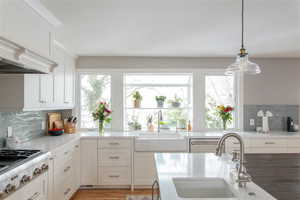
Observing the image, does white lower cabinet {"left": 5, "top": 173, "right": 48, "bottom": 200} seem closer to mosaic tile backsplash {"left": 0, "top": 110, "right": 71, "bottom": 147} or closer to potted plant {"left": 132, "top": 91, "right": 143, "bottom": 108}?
mosaic tile backsplash {"left": 0, "top": 110, "right": 71, "bottom": 147}

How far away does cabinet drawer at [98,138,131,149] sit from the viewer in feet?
11.4

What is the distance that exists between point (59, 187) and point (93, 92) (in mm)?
1901

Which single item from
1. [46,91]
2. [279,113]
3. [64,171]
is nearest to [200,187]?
[64,171]

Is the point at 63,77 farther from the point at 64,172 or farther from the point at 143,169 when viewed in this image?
the point at 143,169

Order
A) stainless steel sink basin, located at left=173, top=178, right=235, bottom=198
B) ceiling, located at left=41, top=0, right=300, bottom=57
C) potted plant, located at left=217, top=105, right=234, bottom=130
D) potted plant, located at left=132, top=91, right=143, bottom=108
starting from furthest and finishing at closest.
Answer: potted plant, located at left=132, top=91, right=143, bottom=108, potted plant, located at left=217, top=105, right=234, bottom=130, ceiling, located at left=41, top=0, right=300, bottom=57, stainless steel sink basin, located at left=173, top=178, right=235, bottom=198

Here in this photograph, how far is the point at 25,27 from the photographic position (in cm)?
193

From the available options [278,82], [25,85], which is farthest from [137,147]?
[278,82]

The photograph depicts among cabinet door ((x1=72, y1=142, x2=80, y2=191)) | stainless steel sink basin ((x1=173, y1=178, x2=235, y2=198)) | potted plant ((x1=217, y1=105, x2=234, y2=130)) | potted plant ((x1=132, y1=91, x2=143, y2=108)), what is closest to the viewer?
stainless steel sink basin ((x1=173, y1=178, x2=235, y2=198))

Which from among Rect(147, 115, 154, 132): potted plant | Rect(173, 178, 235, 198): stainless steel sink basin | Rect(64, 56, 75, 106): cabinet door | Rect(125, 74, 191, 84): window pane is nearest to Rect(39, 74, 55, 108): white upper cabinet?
Rect(64, 56, 75, 106): cabinet door

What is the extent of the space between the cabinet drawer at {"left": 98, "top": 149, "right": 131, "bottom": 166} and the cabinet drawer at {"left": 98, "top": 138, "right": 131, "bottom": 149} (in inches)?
2.5

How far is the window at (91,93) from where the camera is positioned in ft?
13.5

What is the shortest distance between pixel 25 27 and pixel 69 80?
1.77 metres

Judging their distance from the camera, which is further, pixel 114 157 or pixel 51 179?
pixel 114 157

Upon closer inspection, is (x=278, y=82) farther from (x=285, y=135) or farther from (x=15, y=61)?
(x=15, y=61)
